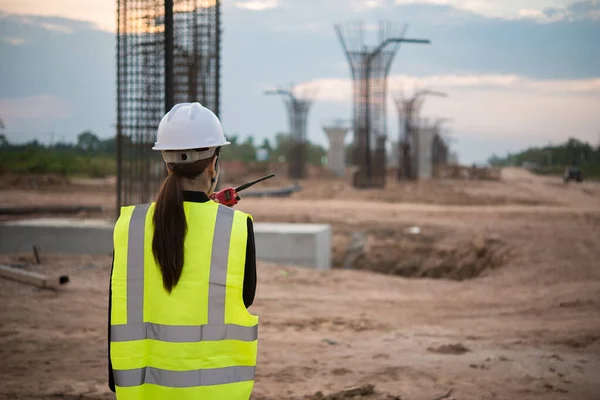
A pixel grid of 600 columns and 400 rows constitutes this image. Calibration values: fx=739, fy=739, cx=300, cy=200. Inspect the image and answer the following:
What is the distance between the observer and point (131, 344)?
2432 mm

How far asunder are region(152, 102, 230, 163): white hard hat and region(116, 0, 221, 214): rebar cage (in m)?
8.50

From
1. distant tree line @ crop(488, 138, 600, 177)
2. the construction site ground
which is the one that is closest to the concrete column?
distant tree line @ crop(488, 138, 600, 177)

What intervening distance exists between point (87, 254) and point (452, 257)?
6.59 metres

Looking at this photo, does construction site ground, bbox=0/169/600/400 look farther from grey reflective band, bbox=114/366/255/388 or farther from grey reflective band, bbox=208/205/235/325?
grey reflective band, bbox=208/205/235/325

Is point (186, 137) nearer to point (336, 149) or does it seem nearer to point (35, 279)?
point (35, 279)

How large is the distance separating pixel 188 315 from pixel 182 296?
0.06 metres

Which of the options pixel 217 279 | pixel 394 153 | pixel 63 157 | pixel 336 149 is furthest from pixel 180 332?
pixel 394 153

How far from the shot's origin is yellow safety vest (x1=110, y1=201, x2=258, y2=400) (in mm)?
2373

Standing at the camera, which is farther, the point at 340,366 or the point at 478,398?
the point at 340,366

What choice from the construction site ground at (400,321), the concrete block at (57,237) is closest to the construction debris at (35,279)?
the construction site ground at (400,321)

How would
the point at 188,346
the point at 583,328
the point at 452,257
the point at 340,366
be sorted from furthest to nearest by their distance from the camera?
the point at 452,257, the point at 583,328, the point at 340,366, the point at 188,346

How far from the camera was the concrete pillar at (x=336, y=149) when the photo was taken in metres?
53.6

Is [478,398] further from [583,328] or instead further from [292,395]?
[583,328]

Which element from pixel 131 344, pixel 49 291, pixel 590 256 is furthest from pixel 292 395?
pixel 590 256
